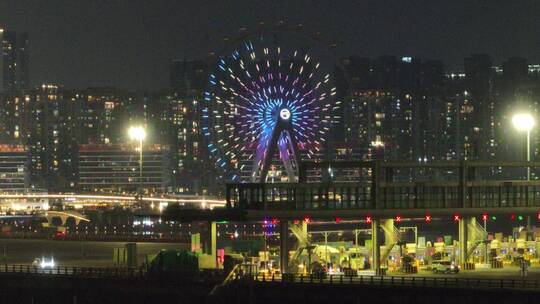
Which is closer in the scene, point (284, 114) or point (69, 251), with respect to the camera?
point (284, 114)

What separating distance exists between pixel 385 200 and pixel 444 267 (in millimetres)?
4884

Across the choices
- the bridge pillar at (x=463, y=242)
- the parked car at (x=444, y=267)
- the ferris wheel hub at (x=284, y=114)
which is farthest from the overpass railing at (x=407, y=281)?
the ferris wheel hub at (x=284, y=114)

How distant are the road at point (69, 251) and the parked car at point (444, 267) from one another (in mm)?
22913

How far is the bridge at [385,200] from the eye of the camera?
68875mm

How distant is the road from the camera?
9361cm

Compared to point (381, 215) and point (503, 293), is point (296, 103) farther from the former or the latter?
point (503, 293)

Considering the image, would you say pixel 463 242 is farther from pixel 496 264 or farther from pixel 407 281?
pixel 407 281

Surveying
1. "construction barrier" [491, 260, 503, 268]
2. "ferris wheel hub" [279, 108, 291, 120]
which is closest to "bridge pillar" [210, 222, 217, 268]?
"construction barrier" [491, 260, 503, 268]

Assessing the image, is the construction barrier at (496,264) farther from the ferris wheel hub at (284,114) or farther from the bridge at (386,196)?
the ferris wheel hub at (284,114)

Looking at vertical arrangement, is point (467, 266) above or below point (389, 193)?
below

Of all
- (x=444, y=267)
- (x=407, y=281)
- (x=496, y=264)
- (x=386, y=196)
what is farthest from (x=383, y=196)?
(x=407, y=281)

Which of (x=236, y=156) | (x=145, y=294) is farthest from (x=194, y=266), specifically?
(x=236, y=156)

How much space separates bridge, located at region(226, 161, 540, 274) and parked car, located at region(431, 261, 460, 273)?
0.88 metres

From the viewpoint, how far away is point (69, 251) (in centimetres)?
11094
